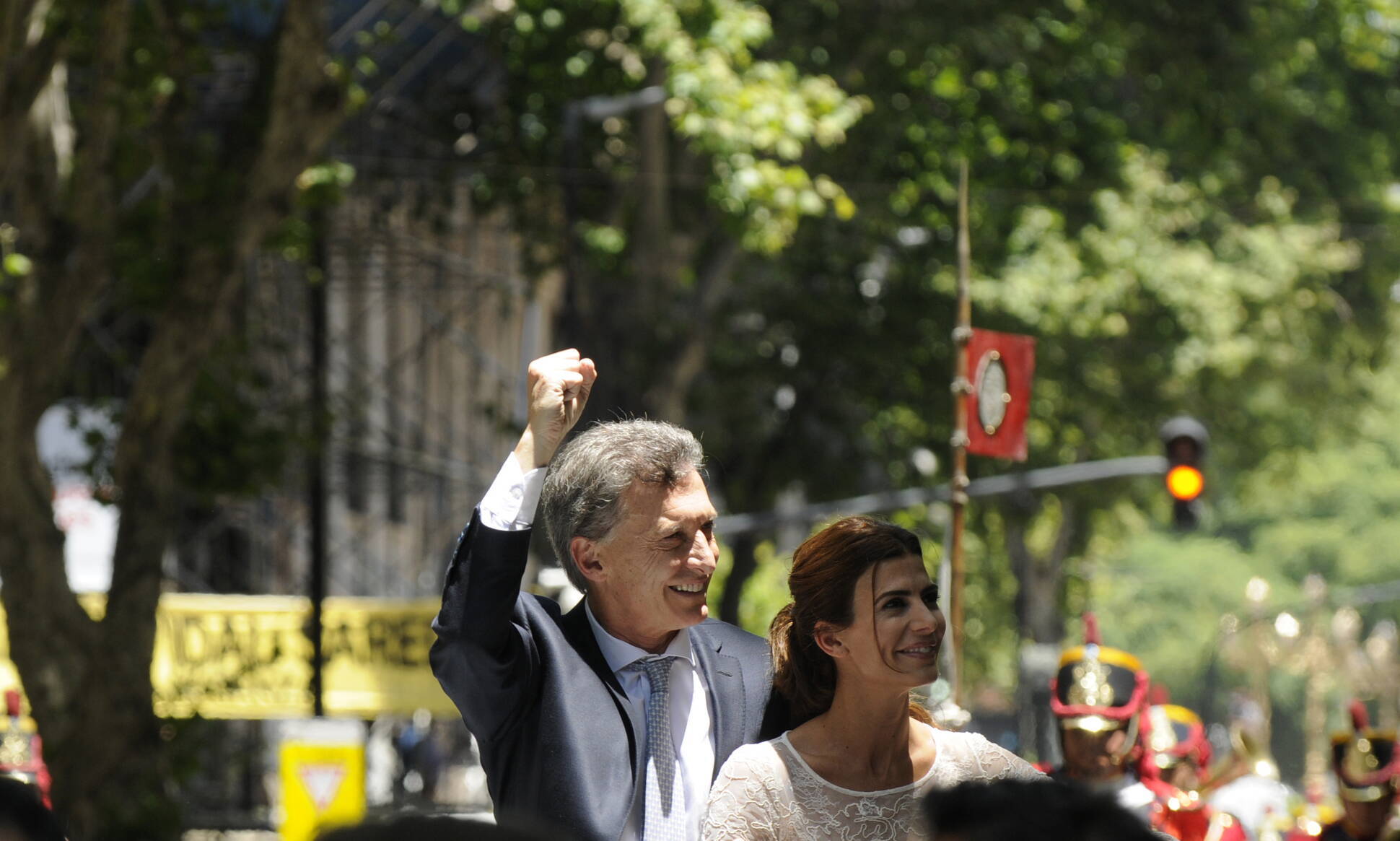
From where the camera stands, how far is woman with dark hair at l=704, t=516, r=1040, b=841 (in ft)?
11.4

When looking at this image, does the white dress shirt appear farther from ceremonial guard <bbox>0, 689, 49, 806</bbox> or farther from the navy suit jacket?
ceremonial guard <bbox>0, 689, 49, 806</bbox>

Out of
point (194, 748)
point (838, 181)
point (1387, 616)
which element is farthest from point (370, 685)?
point (1387, 616)

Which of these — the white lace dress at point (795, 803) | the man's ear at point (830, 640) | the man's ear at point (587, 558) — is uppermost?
the man's ear at point (587, 558)

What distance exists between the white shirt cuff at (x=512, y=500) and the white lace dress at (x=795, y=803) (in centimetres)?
55

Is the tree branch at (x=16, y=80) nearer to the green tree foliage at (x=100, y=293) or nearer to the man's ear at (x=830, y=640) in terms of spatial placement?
the green tree foliage at (x=100, y=293)

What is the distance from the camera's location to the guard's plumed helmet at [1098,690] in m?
6.35

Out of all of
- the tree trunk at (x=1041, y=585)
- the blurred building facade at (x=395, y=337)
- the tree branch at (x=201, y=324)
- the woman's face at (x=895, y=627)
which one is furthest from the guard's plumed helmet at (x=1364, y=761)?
the tree trunk at (x=1041, y=585)

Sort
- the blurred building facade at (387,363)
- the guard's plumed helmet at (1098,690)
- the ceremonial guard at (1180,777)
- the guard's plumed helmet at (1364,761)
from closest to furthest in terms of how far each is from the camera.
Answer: the guard's plumed helmet at (1098,690) → the ceremonial guard at (1180,777) → the guard's plumed helmet at (1364,761) → the blurred building facade at (387,363)

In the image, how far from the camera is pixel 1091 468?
17.9 metres

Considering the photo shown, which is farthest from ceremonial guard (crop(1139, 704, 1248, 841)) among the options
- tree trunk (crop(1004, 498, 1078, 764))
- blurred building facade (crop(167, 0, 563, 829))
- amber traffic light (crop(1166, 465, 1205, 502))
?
tree trunk (crop(1004, 498, 1078, 764))

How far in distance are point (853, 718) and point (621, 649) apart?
1.44ft

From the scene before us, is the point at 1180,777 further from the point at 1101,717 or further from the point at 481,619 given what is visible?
the point at 481,619

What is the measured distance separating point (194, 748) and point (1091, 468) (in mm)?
9530

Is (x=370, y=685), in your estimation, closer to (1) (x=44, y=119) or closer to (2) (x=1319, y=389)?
(1) (x=44, y=119)
